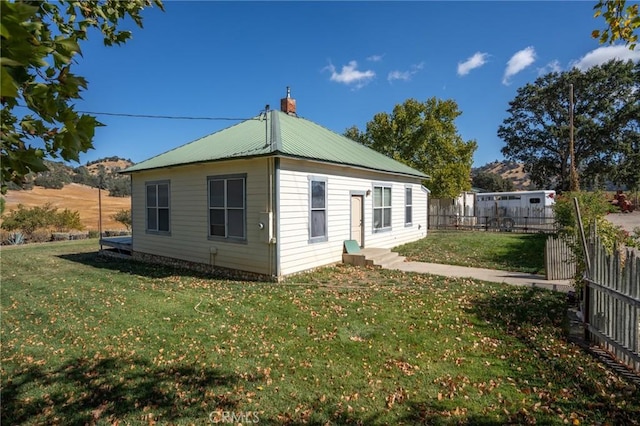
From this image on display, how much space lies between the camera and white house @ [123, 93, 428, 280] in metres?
9.30

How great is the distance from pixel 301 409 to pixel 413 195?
564 inches

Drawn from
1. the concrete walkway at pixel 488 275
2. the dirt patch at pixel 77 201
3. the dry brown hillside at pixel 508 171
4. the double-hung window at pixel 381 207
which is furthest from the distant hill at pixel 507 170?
the concrete walkway at pixel 488 275

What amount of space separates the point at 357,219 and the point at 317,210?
2429mm

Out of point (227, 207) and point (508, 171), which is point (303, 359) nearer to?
point (227, 207)

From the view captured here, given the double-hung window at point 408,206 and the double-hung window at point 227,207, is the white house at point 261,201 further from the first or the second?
the double-hung window at point 408,206

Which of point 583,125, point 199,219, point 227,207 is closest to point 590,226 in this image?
point 227,207

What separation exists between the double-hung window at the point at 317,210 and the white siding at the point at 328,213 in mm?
152

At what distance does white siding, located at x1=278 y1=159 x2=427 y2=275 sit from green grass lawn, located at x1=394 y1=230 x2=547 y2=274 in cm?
136

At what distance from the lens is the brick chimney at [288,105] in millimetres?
14973

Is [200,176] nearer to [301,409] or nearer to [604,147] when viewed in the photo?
[301,409]

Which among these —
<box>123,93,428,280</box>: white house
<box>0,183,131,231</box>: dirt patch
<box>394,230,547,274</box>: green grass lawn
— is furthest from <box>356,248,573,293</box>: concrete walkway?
<box>0,183,131,231</box>: dirt patch

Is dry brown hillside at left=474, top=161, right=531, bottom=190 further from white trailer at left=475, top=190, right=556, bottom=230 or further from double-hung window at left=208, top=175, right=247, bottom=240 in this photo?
double-hung window at left=208, top=175, right=247, bottom=240

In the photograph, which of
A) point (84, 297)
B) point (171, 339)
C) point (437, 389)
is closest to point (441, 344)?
point (437, 389)

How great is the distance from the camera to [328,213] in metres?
10.9
